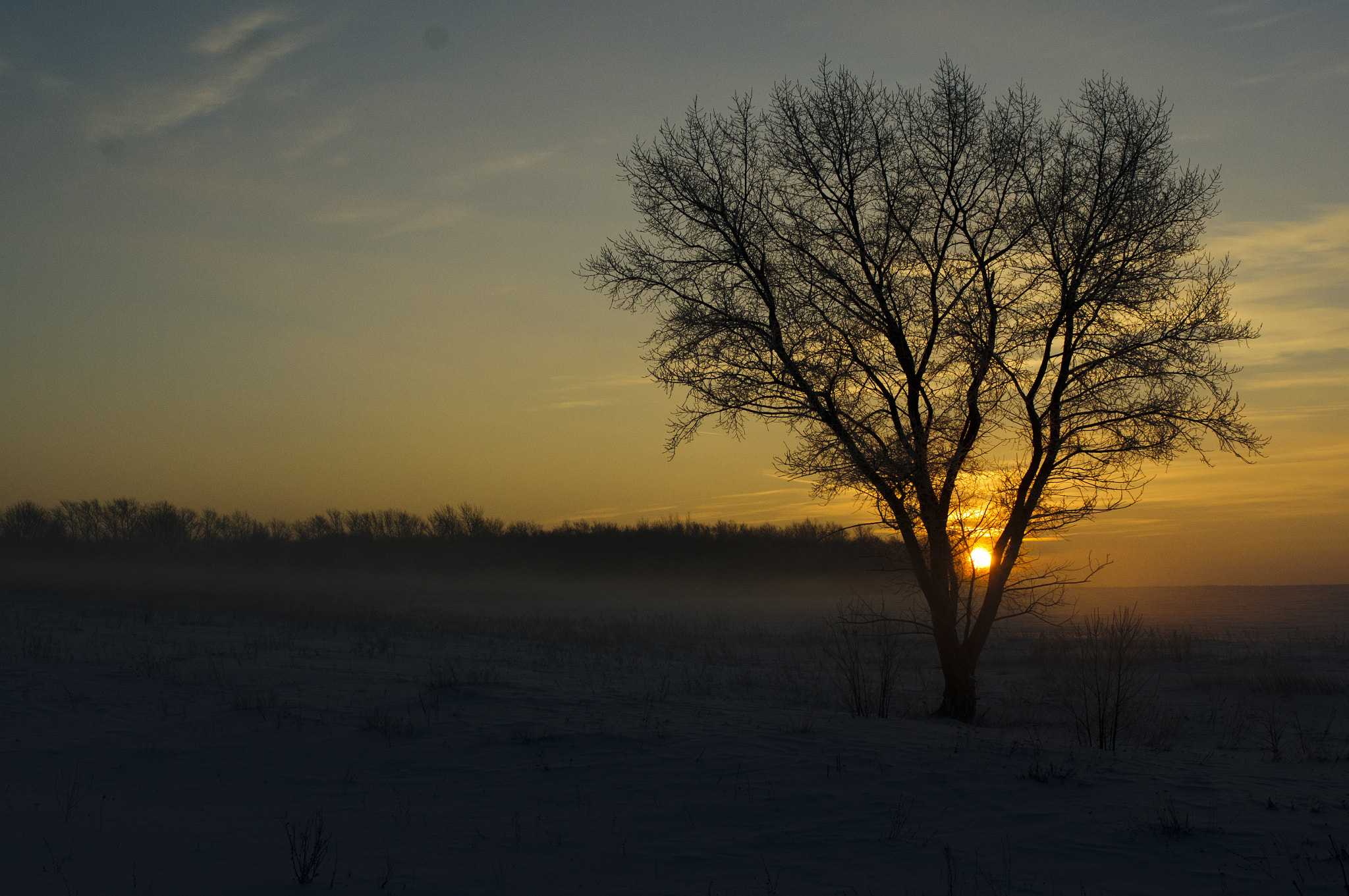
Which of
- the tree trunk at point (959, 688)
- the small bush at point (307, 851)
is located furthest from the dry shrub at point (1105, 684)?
the small bush at point (307, 851)

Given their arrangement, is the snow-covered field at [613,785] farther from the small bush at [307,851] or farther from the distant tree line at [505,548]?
the distant tree line at [505,548]

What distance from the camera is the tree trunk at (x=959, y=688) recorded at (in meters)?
14.2

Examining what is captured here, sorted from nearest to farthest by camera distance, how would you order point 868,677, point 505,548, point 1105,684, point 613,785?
point 613,785, point 1105,684, point 868,677, point 505,548

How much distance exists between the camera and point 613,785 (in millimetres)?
9219

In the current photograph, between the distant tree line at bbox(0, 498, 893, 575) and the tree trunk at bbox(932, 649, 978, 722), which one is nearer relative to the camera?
the tree trunk at bbox(932, 649, 978, 722)

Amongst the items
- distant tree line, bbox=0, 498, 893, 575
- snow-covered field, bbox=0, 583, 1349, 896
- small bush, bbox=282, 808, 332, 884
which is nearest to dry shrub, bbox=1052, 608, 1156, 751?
snow-covered field, bbox=0, 583, 1349, 896

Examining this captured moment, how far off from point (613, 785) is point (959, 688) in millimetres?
7457

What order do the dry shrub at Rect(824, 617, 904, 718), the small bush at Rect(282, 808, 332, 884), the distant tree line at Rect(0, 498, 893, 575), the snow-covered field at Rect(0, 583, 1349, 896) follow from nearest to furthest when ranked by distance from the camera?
the small bush at Rect(282, 808, 332, 884)
the snow-covered field at Rect(0, 583, 1349, 896)
the dry shrub at Rect(824, 617, 904, 718)
the distant tree line at Rect(0, 498, 893, 575)

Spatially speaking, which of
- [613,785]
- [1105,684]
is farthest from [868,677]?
[613,785]

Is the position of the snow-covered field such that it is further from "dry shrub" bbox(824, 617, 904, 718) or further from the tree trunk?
the tree trunk

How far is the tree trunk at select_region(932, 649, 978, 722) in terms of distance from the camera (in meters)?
14.2

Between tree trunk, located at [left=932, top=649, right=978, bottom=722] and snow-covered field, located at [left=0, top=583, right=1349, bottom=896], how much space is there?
588 mm

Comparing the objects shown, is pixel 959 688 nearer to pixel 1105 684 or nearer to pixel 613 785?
pixel 1105 684

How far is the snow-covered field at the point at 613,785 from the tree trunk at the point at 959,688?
0.59 metres
